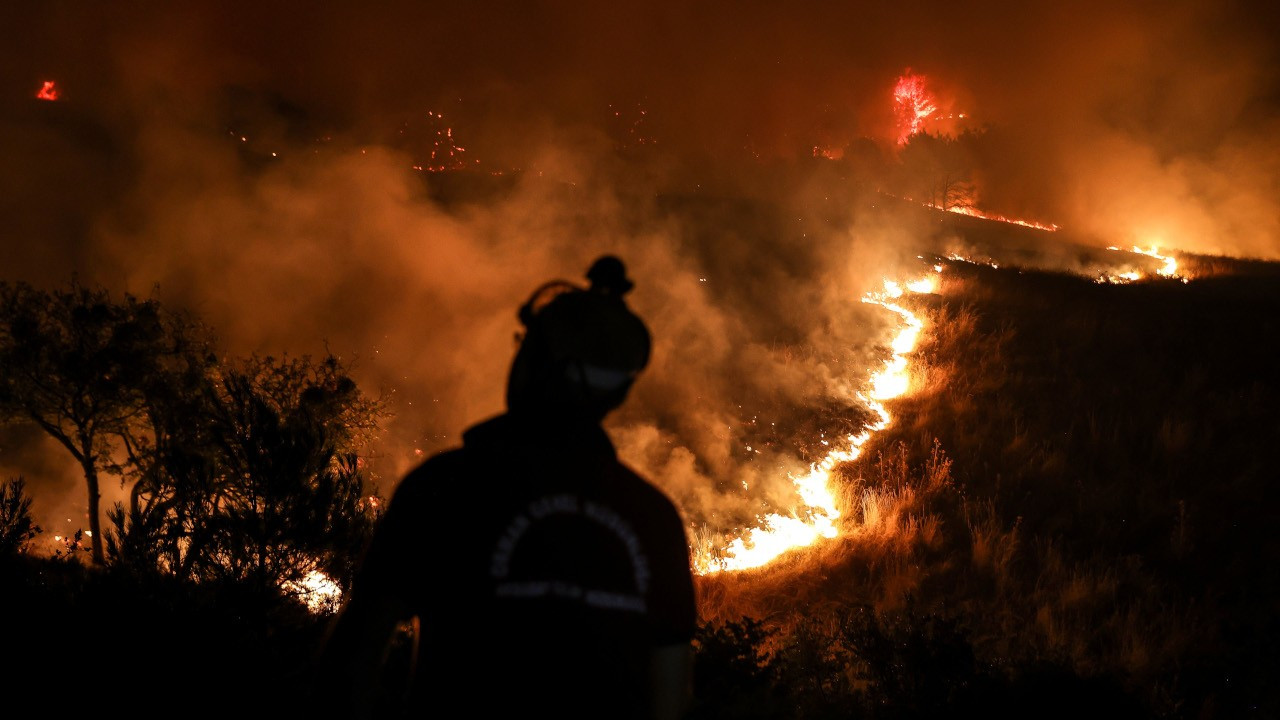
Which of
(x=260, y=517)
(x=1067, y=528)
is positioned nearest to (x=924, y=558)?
(x=1067, y=528)

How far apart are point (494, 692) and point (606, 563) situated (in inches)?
12.6

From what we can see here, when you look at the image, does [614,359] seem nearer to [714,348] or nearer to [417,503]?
[417,503]

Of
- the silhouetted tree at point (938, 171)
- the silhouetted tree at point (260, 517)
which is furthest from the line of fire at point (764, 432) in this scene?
the silhouetted tree at point (938, 171)

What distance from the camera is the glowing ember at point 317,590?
496cm

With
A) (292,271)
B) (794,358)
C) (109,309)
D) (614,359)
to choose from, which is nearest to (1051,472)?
(794,358)

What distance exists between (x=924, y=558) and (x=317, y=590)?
222 inches

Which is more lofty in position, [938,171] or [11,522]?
[938,171]

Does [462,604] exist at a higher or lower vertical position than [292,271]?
lower

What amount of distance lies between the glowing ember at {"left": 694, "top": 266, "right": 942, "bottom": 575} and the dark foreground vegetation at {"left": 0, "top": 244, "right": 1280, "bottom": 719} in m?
0.35

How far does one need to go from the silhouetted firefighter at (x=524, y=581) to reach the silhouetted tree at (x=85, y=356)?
Result: 1039cm

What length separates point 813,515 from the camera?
8414mm

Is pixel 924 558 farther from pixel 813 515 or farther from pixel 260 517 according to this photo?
pixel 260 517

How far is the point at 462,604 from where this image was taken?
1.36 m

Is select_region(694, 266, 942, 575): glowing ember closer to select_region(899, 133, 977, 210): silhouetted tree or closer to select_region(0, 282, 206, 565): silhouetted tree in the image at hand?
select_region(0, 282, 206, 565): silhouetted tree
